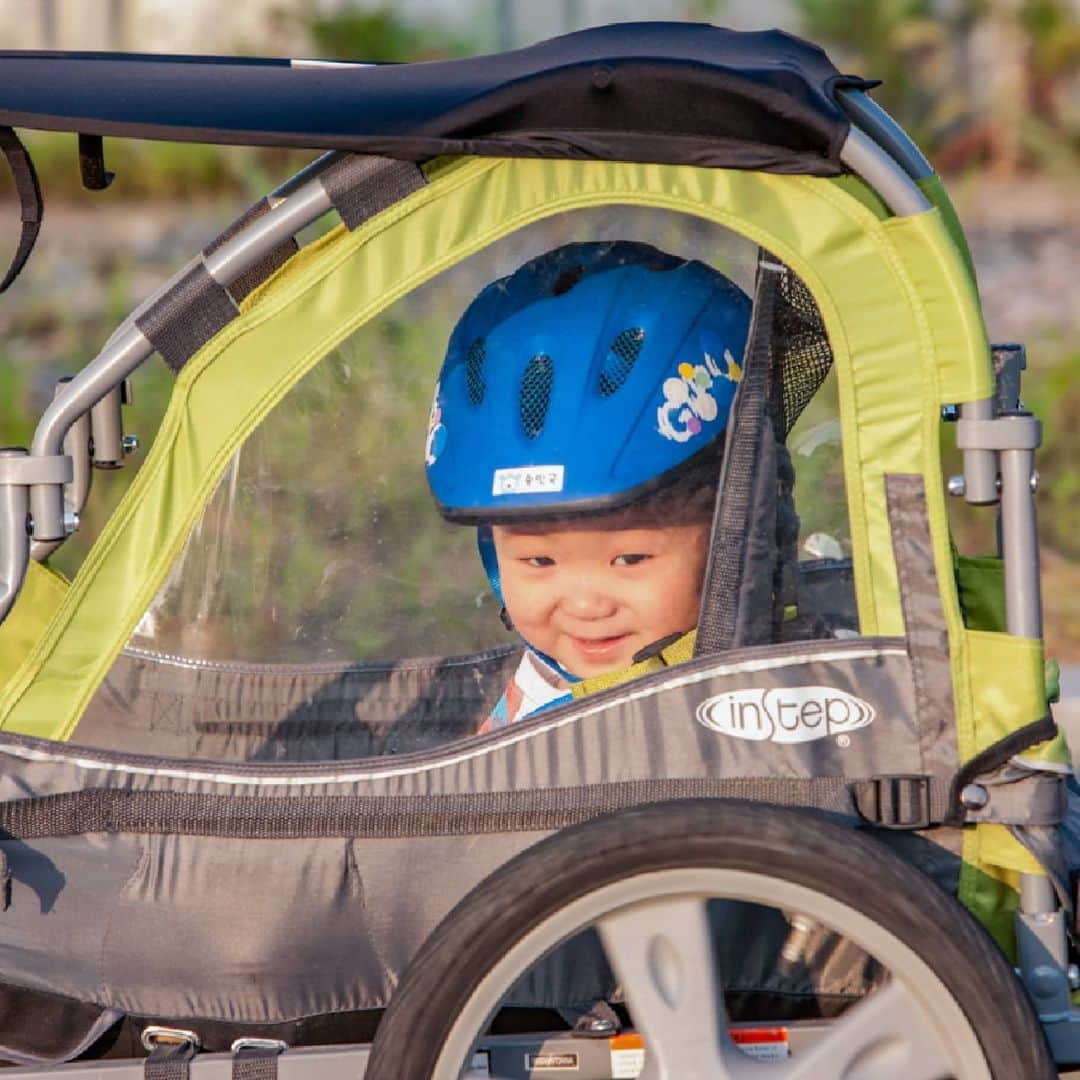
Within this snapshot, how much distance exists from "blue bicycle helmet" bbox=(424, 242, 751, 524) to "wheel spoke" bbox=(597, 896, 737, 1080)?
2.26 feet

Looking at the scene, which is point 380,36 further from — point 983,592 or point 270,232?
point 270,232

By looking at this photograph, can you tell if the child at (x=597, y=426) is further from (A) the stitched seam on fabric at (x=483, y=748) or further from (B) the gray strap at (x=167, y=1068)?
(B) the gray strap at (x=167, y=1068)

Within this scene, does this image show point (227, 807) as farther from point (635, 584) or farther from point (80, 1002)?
point (635, 584)

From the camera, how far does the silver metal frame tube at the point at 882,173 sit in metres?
2.34

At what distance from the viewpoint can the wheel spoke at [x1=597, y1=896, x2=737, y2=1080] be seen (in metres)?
2.33

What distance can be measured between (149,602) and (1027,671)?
112cm

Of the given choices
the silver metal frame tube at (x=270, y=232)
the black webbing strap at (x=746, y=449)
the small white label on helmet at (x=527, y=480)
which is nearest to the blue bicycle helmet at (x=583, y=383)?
the small white label on helmet at (x=527, y=480)

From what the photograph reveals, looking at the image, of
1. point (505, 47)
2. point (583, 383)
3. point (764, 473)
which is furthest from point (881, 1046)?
point (505, 47)

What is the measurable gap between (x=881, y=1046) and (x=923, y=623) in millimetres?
529

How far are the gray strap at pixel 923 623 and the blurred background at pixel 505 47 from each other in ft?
15.7

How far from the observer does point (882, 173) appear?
7.72 ft

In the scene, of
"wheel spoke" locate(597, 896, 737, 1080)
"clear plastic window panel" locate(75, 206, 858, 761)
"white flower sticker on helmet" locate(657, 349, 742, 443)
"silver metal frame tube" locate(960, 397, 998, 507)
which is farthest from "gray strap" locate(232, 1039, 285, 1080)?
"silver metal frame tube" locate(960, 397, 998, 507)

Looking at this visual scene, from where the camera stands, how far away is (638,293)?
9.33ft

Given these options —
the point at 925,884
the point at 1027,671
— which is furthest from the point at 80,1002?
the point at 1027,671
